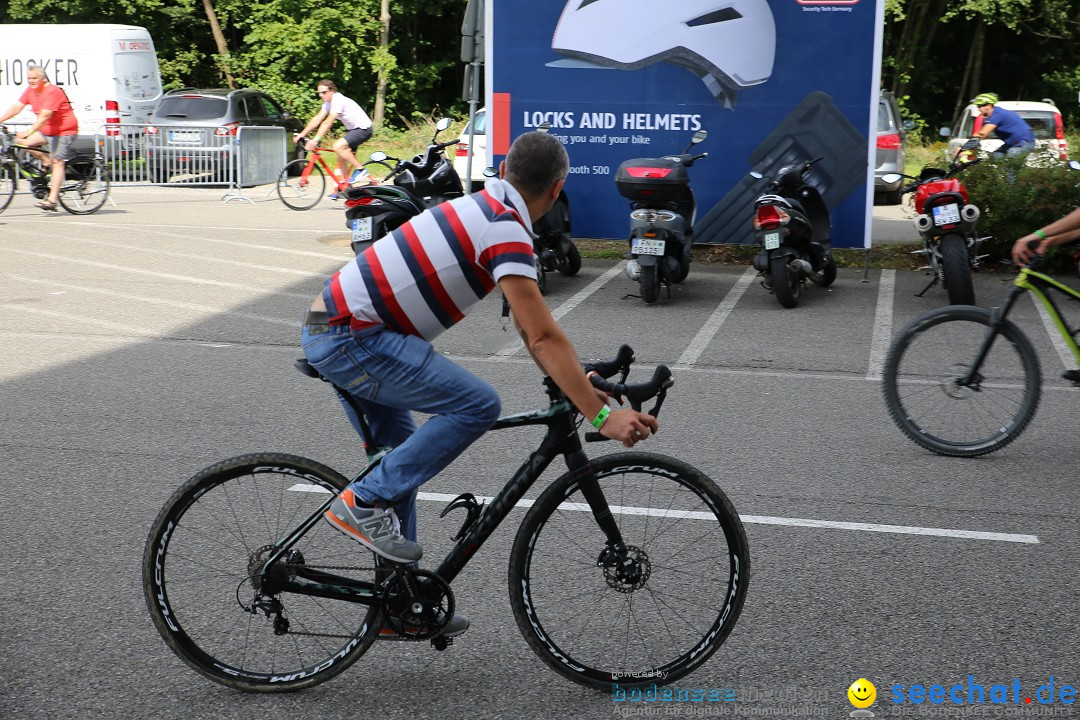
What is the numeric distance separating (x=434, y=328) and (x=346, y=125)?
1535 cm

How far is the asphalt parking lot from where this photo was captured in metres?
3.83

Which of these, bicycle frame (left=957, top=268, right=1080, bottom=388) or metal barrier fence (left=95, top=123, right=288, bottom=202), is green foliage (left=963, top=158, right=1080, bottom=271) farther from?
metal barrier fence (left=95, top=123, right=288, bottom=202)

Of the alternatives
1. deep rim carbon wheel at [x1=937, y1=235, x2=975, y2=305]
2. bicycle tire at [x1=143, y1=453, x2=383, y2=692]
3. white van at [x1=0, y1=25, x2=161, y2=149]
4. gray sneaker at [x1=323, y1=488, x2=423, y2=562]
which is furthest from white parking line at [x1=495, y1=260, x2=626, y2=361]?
white van at [x1=0, y1=25, x2=161, y2=149]

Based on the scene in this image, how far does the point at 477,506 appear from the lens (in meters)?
3.71

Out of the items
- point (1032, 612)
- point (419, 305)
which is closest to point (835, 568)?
point (1032, 612)

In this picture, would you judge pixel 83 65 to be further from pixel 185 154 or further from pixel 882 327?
pixel 882 327

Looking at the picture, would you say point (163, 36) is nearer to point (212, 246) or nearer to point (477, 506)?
point (212, 246)

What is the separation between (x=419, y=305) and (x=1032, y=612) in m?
2.53

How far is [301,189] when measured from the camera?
59.9 ft

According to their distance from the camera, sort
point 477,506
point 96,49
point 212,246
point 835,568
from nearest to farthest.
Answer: point 477,506 < point 835,568 < point 212,246 < point 96,49

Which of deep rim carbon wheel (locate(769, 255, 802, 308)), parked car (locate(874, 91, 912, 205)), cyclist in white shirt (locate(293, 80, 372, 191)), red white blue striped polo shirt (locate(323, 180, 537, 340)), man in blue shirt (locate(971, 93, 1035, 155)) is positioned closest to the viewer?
red white blue striped polo shirt (locate(323, 180, 537, 340))

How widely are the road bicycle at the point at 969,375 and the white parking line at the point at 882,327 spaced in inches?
37.2

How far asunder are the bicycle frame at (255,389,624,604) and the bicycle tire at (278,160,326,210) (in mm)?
14769

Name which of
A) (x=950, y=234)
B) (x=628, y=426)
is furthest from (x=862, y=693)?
(x=950, y=234)
